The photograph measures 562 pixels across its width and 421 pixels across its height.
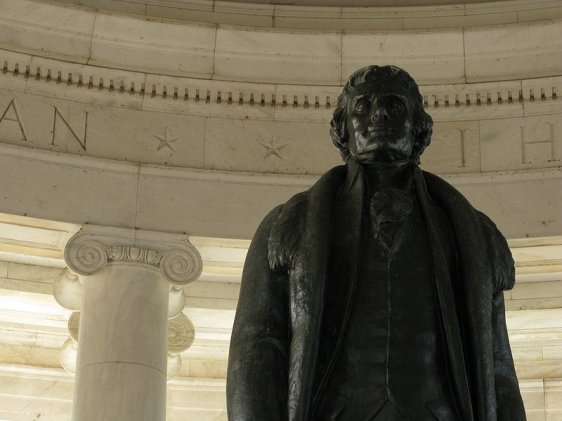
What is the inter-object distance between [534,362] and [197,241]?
8.45 meters

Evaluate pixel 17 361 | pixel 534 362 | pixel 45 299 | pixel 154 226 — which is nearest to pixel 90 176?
pixel 154 226

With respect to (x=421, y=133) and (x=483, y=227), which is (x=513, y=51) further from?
(x=483, y=227)

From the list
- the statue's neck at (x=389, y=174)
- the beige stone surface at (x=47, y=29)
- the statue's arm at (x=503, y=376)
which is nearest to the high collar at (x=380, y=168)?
the statue's neck at (x=389, y=174)

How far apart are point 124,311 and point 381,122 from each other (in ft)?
45.0

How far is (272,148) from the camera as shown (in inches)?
1000

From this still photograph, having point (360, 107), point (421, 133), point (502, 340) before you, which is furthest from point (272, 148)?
point (502, 340)

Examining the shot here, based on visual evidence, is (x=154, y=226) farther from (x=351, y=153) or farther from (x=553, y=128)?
(x=351, y=153)

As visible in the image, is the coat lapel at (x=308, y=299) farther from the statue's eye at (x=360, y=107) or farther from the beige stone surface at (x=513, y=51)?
the beige stone surface at (x=513, y=51)

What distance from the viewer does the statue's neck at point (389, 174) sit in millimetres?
10156

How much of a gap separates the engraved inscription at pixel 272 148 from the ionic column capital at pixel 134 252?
2119 millimetres

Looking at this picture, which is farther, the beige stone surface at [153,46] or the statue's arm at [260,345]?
the beige stone surface at [153,46]

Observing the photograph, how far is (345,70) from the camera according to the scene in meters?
25.9

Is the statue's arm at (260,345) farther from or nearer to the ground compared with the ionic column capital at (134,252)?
nearer to the ground

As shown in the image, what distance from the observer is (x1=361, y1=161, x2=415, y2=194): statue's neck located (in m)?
10.2
